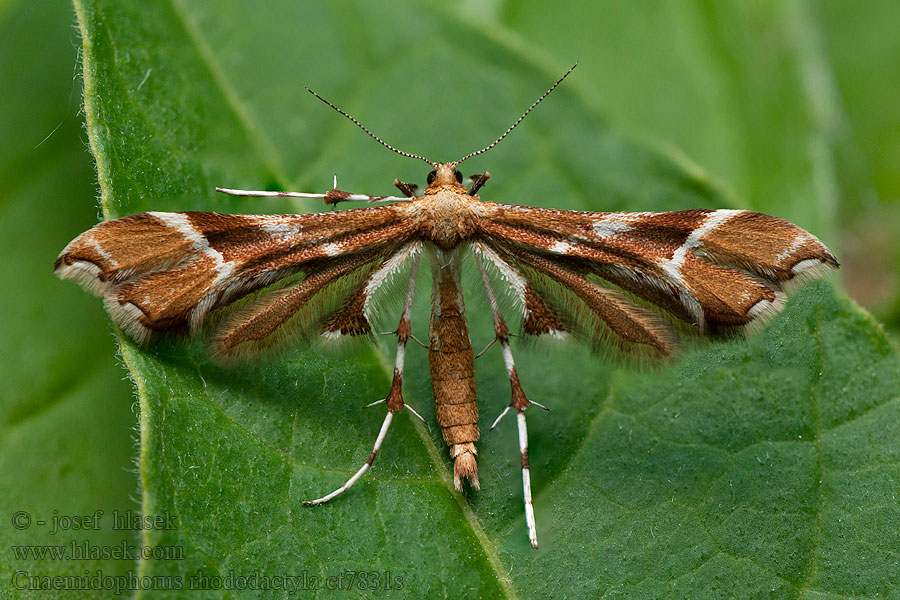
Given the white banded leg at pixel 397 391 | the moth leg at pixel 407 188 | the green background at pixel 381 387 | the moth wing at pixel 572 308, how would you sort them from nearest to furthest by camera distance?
the green background at pixel 381 387
the white banded leg at pixel 397 391
the moth wing at pixel 572 308
the moth leg at pixel 407 188

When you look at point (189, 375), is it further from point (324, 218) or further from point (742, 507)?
point (742, 507)

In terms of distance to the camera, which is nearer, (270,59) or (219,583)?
(219,583)

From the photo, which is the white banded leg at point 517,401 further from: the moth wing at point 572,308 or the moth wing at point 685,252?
the moth wing at point 685,252

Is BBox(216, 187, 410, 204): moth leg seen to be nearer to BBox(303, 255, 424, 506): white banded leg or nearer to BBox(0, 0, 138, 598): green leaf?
BBox(303, 255, 424, 506): white banded leg

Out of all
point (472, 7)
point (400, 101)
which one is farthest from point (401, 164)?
point (472, 7)

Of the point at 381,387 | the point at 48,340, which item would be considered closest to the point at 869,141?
the point at 381,387

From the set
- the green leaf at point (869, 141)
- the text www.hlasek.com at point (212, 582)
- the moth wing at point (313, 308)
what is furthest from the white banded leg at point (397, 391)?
the green leaf at point (869, 141)

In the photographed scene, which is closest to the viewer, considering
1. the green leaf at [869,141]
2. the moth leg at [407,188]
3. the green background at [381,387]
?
the green background at [381,387]

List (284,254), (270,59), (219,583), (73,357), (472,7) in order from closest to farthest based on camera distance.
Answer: (219,583) → (284,254) → (73,357) → (270,59) → (472,7)
